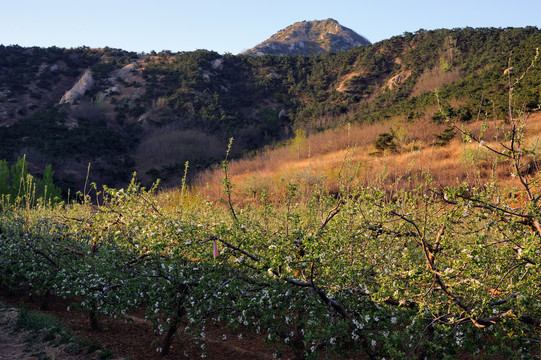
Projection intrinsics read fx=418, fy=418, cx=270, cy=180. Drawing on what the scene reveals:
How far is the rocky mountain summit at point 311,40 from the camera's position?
338 ft

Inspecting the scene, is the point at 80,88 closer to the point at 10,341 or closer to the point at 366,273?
the point at 10,341

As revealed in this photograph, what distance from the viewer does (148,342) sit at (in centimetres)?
683

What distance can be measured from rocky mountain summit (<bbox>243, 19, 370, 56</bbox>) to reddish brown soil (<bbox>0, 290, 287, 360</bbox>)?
92731 millimetres

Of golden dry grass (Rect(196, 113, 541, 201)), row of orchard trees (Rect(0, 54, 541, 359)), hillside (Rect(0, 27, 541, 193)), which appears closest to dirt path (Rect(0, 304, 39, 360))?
row of orchard trees (Rect(0, 54, 541, 359))

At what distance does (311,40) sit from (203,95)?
70474mm

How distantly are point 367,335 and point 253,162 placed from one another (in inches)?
1052

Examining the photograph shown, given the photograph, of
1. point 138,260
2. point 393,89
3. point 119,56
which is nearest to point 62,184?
point 138,260

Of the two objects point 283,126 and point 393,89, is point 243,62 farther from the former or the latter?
point 393,89

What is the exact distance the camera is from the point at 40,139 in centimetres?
3762

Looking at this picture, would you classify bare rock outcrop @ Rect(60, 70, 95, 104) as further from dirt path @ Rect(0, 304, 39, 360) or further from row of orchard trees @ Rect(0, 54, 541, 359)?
row of orchard trees @ Rect(0, 54, 541, 359)

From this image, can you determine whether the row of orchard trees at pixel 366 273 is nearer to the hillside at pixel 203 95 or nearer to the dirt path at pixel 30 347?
the dirt path at pixel 30 347

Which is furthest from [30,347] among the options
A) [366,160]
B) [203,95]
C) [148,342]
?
[203,95]

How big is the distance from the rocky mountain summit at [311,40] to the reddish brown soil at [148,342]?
92.7m

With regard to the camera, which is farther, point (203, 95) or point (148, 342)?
point (203, 95)
